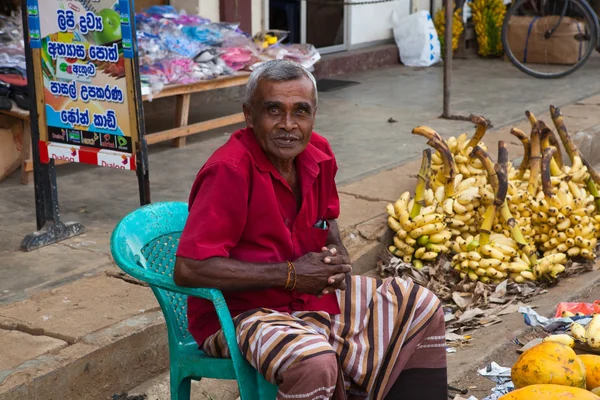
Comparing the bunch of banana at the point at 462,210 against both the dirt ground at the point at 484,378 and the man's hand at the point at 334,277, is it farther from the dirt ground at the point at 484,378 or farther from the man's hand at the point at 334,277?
the man's hand at the point at 334,277

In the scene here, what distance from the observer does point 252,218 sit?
260cm

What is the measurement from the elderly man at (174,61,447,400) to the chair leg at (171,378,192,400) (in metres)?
0.14

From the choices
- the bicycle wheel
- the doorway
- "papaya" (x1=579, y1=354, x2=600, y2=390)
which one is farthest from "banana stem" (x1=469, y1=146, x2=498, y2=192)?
the bicycle wheel

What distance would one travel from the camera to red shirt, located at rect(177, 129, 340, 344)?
251 cm

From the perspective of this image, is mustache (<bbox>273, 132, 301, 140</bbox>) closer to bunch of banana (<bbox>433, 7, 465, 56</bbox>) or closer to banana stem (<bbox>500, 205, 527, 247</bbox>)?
banana stem (<bbox>500, 205, 527, 247</bbox>)

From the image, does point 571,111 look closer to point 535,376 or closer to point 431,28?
point 431,28

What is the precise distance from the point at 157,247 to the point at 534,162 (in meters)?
2.69

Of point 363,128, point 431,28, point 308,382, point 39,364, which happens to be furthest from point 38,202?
point 431,28

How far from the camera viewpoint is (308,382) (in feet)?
7.67

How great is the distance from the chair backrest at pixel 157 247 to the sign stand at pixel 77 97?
123cm

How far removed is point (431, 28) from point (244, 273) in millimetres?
8077

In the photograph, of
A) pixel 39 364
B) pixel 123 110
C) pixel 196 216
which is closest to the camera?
pixel 196 216

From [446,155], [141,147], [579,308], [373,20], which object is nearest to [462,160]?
[446,155]

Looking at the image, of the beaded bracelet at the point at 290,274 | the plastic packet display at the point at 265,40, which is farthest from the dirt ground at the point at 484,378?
the plastic packet display at the point at 265,40
